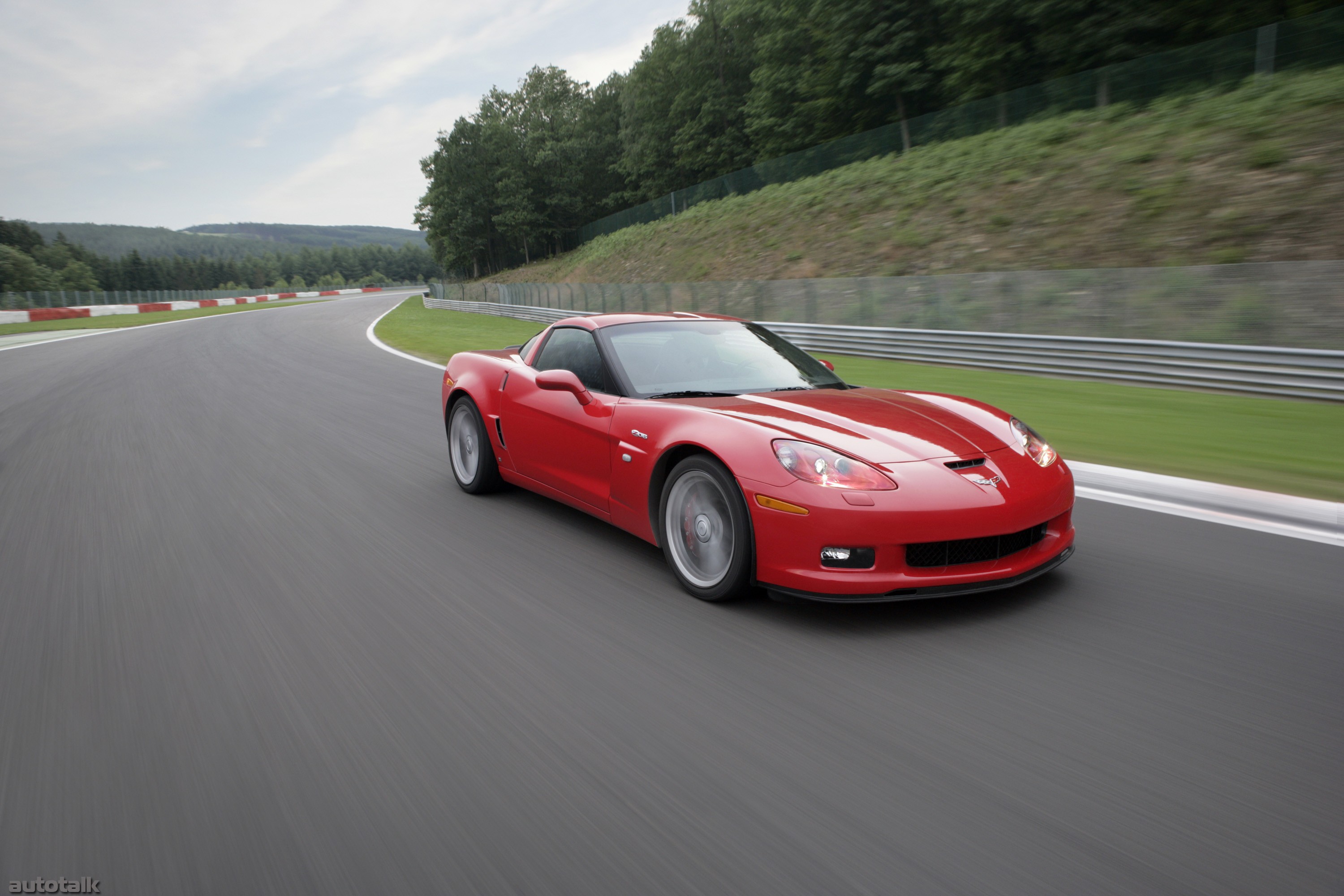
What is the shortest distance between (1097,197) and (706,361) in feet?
59.6

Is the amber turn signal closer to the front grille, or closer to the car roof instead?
the front grille

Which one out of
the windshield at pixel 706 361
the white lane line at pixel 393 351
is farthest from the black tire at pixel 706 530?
the white lane line at pixel 393 351

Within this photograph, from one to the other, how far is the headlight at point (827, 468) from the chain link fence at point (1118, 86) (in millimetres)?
19960

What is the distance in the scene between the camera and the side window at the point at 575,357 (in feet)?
16.0

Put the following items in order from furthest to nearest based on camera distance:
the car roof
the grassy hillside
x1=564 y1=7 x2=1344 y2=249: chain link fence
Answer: x1=564 y1=7 x2=1344 y2=249: chain link fence → the grassy hillside → the car roof

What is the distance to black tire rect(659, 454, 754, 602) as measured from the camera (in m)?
3.73

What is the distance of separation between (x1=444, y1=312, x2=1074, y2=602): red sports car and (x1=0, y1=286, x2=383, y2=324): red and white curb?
44.5 m

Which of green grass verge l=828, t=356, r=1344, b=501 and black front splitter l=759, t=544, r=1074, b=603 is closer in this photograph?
black front splitter l=759, t=544, r=1074, b=603

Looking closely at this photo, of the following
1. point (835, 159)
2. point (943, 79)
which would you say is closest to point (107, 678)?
Answer: point (835, 159)

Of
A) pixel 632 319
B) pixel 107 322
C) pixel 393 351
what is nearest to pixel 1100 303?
pixel 632 319

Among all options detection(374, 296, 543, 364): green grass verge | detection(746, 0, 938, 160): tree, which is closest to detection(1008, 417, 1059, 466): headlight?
detection(374, 296, 543, 364): green grass verge

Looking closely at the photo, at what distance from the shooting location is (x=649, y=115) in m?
67.2

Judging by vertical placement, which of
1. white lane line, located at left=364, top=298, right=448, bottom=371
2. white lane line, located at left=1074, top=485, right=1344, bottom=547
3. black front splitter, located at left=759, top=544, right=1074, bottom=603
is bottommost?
white lane line, located at left=1074, top=485, right=1344, bottom=547

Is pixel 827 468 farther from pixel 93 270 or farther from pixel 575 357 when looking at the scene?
pixel 93 270
